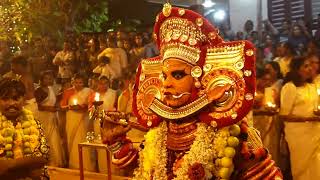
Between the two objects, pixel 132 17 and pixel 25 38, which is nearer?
pixel 25 38

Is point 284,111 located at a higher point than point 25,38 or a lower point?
lower

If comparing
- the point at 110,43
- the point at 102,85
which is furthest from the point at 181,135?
the point at 110,43

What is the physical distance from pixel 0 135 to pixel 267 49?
5.51 meters

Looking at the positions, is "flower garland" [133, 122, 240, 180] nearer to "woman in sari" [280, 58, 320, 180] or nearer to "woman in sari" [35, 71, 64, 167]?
"woman in sari" [280, 58, 320, 180]

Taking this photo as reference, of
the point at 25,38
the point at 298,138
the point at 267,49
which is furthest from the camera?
the point at 25,38

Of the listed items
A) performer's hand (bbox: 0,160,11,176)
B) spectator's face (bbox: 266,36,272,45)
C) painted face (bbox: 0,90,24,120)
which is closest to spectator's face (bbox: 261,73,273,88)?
spectator's face (bbox: 266,36,272,45)

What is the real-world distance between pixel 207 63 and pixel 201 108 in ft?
0.84

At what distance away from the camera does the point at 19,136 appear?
4242 millimetres

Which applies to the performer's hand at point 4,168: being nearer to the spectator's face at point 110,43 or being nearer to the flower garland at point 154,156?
the flower garland at point 154,156

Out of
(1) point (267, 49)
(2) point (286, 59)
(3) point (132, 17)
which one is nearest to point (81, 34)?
(3) point (132, 17)

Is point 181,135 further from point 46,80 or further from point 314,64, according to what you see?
point 46,80

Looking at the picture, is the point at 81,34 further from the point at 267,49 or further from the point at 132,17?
the point at 267,49

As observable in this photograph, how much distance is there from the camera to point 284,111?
245 inches

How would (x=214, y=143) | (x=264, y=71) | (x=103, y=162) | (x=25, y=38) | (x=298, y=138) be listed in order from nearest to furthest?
(x=214, y=143)
(x=298, y=138)
(x=264, y=71)
(x=103, y=162)
(x=25, y=38)
